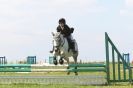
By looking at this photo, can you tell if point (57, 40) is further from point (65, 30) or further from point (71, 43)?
point (71, 43)

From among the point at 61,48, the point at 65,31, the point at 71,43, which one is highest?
the point at 65,31

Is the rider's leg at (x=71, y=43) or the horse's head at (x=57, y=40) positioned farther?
the rider's leg at (x=71, y=43)

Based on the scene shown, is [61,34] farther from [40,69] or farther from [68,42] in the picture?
[40,69]

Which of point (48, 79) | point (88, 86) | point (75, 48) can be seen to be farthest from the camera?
point (75, 48)

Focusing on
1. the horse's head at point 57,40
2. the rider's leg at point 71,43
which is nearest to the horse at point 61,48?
the horse's head at point 57,40

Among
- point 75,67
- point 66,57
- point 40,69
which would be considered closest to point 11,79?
point 40,69

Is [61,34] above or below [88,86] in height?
above

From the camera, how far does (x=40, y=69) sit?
14.9 metres

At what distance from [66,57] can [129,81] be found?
3.37m

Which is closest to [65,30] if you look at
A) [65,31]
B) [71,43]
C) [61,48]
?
[65,31]

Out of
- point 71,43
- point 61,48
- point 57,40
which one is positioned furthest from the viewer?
point 71,43

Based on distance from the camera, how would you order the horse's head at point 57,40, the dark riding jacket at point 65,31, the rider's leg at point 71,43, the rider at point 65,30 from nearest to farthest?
the horse's head at point 57,40 → the rider at point 65,30 → the dark riding jacket at point 65,31 → the rider's leg at point 71,43

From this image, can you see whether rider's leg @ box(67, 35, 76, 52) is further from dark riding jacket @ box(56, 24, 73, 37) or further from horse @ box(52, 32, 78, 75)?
dark riding jacket @ box(56, 24, 73, 37)

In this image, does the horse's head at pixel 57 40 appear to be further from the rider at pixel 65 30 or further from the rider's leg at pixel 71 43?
the rider's leg at pixel 71 43
